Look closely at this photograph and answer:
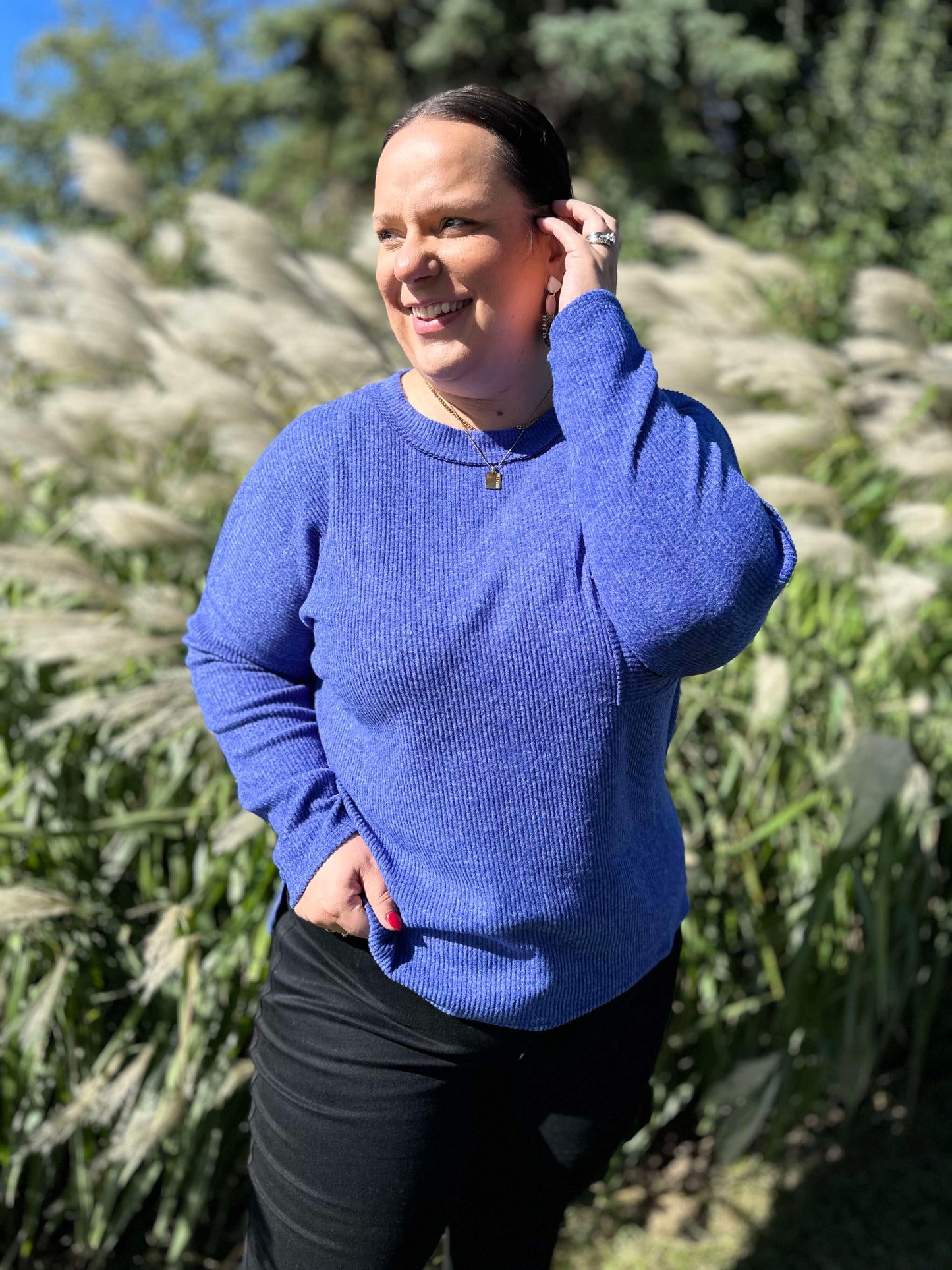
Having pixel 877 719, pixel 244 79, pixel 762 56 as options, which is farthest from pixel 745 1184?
pixel 244 79

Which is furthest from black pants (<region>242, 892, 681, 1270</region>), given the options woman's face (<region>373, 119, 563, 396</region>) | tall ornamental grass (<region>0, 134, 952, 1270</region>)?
woman's face (<region>373, 119, 563, 396</region>)

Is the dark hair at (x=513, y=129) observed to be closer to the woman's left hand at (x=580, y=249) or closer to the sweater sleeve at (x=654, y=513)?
the woman's left hand at (x=580, y=249)

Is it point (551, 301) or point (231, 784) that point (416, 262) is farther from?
point (231, 784)

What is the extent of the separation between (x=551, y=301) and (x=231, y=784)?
119 cm

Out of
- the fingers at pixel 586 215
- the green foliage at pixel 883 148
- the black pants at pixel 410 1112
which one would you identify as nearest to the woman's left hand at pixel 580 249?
the fingers at pixel 586 215

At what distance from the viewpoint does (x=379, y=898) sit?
50.3 inches

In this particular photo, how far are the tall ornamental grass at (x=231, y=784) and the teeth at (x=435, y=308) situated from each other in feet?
3.08

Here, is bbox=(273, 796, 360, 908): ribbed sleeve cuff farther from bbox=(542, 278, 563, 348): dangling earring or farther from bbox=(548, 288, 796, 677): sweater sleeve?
bbox=(542, 278, 563, 348): dangling earring

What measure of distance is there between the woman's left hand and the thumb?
2.10 ft

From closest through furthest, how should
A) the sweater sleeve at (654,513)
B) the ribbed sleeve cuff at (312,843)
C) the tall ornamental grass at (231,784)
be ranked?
the sweater sleeve at (654,513) < the ribbed sleeve cuff at (312,843) < the tall ornamental grass at (231,784)

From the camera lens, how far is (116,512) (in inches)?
86.7

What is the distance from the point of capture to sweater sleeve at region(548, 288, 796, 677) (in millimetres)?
1087

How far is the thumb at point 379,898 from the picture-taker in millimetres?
1270

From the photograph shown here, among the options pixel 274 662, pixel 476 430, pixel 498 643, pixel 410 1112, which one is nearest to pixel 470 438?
pixel 476 430
